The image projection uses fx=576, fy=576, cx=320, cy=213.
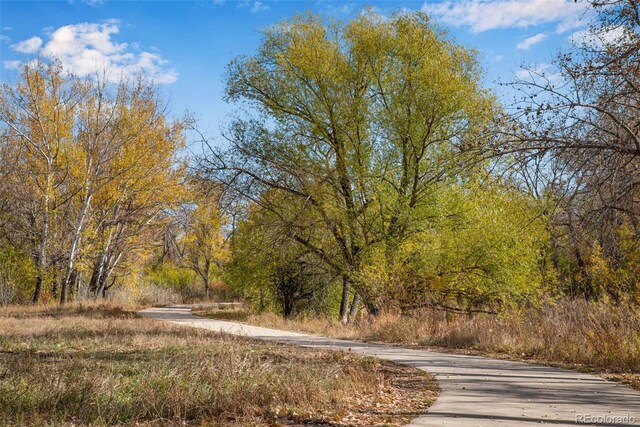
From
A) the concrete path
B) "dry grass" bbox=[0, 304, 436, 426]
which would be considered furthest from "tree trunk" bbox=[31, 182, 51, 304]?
the concrete path

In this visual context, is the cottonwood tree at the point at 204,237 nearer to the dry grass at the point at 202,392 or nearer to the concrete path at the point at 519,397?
the dry grass at the point at 202,392

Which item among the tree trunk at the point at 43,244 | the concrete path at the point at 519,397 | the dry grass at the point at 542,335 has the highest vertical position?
the tree trunk at the point at 43,244

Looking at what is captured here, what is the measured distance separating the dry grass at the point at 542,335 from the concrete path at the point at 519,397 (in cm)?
102

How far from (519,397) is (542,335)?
5.87 m

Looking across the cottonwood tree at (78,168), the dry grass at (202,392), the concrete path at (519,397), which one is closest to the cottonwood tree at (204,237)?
the cottonwood tree at (78,168)

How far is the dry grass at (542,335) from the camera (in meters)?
10.5

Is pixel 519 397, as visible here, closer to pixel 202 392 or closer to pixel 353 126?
pixel 202 392

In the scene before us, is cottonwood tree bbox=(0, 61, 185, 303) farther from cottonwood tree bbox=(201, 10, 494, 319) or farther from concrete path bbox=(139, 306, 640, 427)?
concrete path bbox=(139, 306, 640, 427)

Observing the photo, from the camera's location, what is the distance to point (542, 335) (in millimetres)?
12914

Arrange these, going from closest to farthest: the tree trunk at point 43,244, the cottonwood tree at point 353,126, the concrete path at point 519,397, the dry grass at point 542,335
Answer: the concrete path at point 519,397
the dry grass at point 542,335
the cottonwood tree at point 353,126
the tree trunk at point 43,244

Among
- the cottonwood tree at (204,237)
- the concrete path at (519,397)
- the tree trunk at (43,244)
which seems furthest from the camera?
the cottonwood tree at (204,237)

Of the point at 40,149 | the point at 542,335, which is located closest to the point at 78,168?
the point at 40,149

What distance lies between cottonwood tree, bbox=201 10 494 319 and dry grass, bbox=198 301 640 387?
8.44ft

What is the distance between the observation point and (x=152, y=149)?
3067 centimetres
